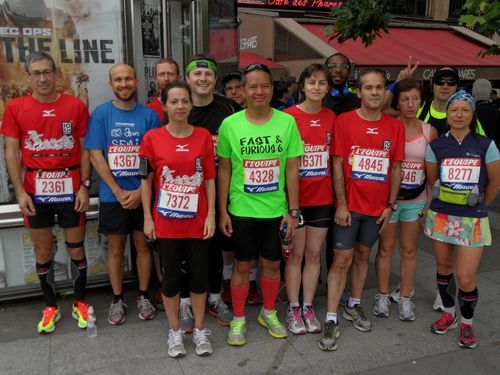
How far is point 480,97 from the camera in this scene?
19.0ft

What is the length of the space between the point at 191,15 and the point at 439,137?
231 cm

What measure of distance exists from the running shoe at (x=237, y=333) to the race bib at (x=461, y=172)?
1.72 metres

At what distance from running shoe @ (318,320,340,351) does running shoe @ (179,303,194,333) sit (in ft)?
3.08

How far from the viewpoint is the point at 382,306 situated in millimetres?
3658

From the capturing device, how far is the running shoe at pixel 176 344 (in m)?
3.04

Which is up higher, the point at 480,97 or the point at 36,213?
the point at 480,97

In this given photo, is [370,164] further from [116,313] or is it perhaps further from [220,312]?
[116,313]

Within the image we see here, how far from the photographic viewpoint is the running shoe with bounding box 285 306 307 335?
336 cm

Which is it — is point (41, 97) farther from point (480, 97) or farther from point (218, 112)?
point (480, 97)

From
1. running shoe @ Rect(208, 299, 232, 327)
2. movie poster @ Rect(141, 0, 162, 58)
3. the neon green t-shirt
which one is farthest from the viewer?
movie poster @ Rect(141, 0, 162, 58)

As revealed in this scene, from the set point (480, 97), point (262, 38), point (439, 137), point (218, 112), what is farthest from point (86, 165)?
point (262, 38)

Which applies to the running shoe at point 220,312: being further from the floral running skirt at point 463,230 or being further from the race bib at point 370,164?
the floral running skirt at point 463,230

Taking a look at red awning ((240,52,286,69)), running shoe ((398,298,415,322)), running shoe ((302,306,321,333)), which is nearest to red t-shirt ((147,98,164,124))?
running shoe ((302,306,321,333))

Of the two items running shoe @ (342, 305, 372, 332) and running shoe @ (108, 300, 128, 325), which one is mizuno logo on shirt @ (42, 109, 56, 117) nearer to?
running shoe @ (108, 300, 128, 325)
